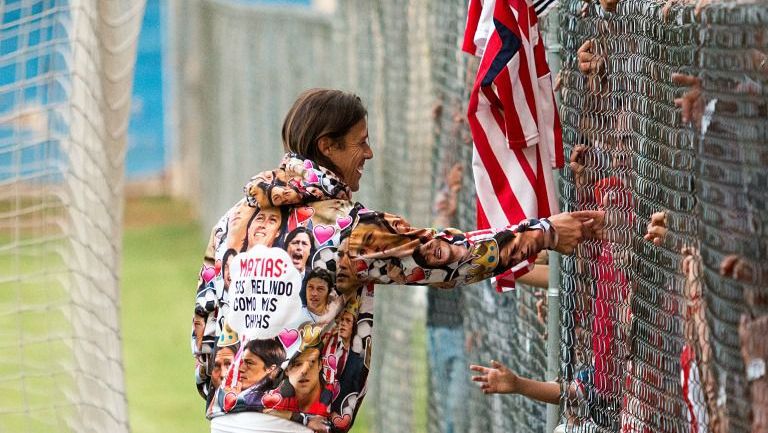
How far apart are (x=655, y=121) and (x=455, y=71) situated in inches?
105

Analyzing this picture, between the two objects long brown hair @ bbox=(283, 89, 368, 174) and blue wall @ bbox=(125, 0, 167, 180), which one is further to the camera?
blue wall @ bbox=(125, 0, 167, 180)

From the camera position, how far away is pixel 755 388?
2957 millimetres

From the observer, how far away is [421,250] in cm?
386

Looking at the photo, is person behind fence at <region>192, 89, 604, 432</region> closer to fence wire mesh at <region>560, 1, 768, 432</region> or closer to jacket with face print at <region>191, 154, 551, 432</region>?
jacket with face print at <region>191, 154, 551, 432</region>

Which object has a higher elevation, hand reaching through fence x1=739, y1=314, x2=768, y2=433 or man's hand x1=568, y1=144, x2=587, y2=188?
man's hand x1=568, y1=144, x2=587, y2=188

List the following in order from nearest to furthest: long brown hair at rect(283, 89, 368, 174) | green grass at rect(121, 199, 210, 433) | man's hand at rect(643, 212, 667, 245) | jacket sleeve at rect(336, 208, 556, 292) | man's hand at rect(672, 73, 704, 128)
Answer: man's hand at rect(672, 73, 704, 128)
man's hand at rect(643, 212, 667, 245)
jacket sleeve at rect(336, 208, 556, 292)
long brown hair at rect(283, 89, 368, 174)
green grass at rect(121, 199, 210, 433)

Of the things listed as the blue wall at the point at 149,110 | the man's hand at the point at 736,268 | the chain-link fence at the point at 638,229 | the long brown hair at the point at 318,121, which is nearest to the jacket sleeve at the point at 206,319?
the long brown hair at the point at 318,121

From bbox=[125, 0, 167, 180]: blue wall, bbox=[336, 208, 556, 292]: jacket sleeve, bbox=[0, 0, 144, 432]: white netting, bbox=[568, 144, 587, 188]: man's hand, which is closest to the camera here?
bbox=[336, 208, 556, 292]: jacket sleeve

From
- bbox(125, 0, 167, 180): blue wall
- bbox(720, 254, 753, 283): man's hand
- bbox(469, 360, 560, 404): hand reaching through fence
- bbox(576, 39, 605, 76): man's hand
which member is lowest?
bbox(469, 360, 560, 404): hand reaching through fence

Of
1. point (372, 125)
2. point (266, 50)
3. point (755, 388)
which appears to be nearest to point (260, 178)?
point (755, 388)

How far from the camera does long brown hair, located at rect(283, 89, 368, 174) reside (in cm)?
402

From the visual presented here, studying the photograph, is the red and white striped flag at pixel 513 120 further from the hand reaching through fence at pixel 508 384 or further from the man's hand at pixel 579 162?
the hand reaching through fence at pixel 508 384

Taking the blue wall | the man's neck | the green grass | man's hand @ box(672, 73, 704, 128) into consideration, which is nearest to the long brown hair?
the man's neck

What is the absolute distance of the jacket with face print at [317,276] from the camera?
386cm
